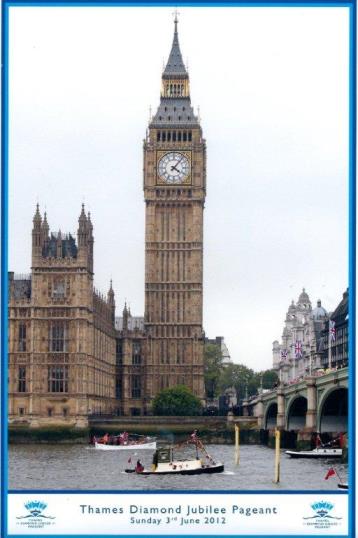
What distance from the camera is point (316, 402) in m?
62.7

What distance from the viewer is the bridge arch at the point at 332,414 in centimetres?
6178

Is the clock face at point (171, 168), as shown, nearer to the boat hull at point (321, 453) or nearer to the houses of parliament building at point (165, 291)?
the houses of parliament building at point (165, 291)

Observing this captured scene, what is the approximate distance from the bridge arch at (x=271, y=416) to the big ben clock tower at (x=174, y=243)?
52.1 ft

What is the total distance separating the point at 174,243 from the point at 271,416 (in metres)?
25.4

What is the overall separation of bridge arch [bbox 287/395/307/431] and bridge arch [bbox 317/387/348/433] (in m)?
10.7

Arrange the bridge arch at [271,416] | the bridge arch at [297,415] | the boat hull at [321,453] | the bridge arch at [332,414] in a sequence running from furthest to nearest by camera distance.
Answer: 1. the bridge arch at [271,416]
2. the bridge arch at [297,415]
3. the bridge arch at [332,414]
4. the boat hull at [321,453]

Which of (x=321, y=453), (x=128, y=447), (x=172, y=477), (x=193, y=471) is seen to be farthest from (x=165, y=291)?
(x=172, y=477)

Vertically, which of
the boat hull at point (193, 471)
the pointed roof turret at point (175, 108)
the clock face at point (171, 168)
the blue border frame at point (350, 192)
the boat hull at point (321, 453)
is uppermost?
the pointed roof turret at point (175, 108)

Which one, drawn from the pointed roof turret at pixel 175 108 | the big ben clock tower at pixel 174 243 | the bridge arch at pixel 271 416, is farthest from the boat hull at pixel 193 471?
the pointed roof turret at pixel 175 108

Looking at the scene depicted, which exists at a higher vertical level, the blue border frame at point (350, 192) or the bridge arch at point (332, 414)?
the blue border frame at point (350, 192)

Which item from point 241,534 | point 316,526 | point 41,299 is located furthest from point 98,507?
point 41,299

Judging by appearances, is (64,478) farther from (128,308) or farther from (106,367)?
(128,308)

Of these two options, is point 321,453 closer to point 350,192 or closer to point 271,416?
point 271,416

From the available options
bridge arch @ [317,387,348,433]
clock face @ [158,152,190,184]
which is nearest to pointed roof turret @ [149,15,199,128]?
clock face @ [158,152,190,184]
